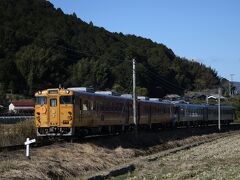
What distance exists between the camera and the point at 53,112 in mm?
29656

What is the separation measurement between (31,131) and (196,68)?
14988 centimetres

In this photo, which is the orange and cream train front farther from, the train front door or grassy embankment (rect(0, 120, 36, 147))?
grassy embankment (rect(0, 120, 36, 147))

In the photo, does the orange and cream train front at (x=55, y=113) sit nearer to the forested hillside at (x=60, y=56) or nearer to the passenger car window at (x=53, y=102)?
the passenger car window at (x=53, y=102)

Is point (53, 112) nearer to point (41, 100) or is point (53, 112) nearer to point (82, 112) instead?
point (41, 100)

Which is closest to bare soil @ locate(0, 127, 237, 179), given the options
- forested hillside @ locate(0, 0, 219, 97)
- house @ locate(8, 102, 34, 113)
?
house @ locate(8, 102, 34, 113)

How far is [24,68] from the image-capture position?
110 m

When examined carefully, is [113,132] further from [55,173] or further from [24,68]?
[24,68]

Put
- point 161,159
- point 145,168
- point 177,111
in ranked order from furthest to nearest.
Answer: point 177,111 < point 161,159 < point 145,168

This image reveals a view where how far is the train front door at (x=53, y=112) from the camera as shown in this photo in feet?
96.6

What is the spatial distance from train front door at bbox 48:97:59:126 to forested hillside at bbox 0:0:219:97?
66.2 metres

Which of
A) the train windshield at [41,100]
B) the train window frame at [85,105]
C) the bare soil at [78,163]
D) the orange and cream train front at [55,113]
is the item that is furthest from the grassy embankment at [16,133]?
the bare soil at [78,163]

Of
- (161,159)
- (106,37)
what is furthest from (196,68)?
(161,159)

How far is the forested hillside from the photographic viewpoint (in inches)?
4149

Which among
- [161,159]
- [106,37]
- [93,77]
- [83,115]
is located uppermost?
[106,37]
